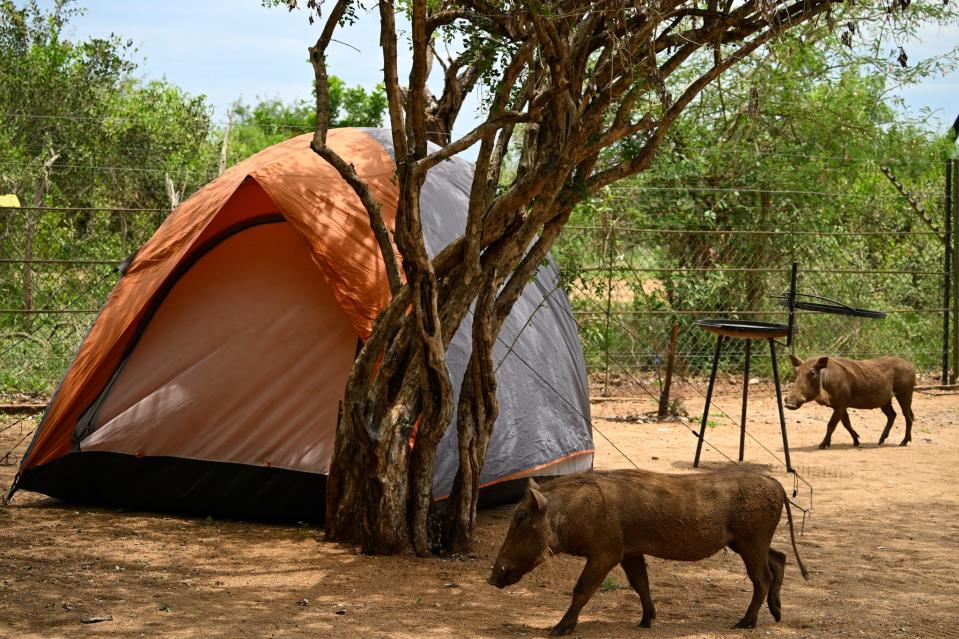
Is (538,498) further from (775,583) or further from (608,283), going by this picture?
(608,283)

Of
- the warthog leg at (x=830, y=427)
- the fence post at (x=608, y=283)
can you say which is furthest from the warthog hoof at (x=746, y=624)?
the fence post at (x=608, y=283)

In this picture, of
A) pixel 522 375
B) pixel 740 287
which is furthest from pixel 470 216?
pixel 740 287

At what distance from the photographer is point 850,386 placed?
10.0 m

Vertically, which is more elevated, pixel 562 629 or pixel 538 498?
pixel 538 498

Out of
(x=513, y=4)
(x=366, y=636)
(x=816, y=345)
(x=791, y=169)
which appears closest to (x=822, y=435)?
(x=816, y=345)

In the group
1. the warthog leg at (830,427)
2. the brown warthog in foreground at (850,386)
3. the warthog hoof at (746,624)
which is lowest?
the warthog hoof at (746,624)

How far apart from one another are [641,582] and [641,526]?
0.30m

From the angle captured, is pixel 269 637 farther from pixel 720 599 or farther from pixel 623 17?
pixel 623 17

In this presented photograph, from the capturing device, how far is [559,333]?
7.77 metres

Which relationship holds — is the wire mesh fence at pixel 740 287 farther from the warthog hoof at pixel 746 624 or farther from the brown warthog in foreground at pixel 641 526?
the warthog hoof at pixel 746 624

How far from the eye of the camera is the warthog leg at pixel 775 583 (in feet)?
15.8

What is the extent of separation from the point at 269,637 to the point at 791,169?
11503mm

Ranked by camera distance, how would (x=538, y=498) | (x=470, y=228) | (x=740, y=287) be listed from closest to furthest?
(x=538, y=498)
(x=470, y=228)
(x=740, y=287)

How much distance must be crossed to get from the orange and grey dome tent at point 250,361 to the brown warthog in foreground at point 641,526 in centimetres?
175
